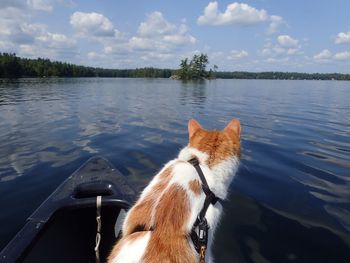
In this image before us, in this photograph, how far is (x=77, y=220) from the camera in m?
4.48

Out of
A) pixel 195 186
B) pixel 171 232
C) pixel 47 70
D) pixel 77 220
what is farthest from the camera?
pixel 47 70

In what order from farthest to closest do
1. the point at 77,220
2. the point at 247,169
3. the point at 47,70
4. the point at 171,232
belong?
the point at 47,70 < the point at 247,169 < the point at 77,220 < the point at 171,232

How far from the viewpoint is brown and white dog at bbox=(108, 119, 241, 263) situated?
260 cm

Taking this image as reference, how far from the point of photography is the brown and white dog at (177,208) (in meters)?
2.60

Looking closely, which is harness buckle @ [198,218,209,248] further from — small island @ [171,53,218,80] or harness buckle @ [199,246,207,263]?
small island @ [171,53,218,80]

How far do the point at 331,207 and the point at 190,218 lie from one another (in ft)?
18.1

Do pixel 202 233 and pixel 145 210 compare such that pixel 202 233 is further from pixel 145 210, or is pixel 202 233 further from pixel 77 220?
pixel 77 220

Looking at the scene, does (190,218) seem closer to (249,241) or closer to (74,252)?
(74,252)

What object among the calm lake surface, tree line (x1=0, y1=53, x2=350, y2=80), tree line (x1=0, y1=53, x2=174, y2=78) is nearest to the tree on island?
tree line (x1=0, y1=53, x2=350, y2=80)

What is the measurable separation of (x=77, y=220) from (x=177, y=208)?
7.82 ft

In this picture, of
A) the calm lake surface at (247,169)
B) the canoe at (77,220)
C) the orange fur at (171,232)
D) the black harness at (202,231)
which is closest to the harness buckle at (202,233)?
the black harness at (202,231)

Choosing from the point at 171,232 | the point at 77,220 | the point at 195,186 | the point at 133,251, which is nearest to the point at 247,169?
the point at 77,220

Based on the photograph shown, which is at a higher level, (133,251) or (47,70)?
(133,251)

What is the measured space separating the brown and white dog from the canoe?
134 centimetres
